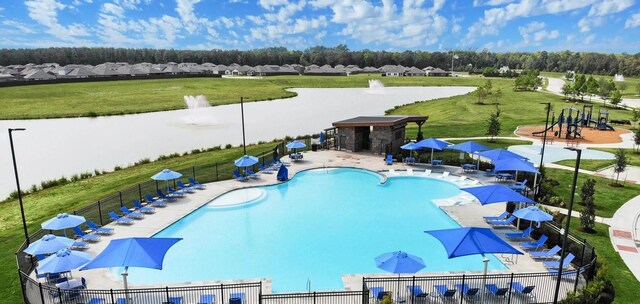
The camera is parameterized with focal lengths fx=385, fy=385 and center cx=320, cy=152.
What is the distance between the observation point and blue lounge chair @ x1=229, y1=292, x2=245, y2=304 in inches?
566

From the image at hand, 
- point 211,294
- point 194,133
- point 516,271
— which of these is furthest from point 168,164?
point 516,271

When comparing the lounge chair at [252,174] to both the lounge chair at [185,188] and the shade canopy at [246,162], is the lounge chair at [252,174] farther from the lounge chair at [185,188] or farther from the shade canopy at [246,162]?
the lounge chair at [185,188]

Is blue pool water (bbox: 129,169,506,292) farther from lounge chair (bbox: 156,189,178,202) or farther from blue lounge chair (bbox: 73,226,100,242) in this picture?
blue lounge chair (bbox: 73,226,100,242)

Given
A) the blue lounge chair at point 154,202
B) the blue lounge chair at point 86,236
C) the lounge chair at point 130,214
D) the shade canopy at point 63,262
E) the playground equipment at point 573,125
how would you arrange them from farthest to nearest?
the playground equipment at point 573,125, the blue lounge chair at point 154,202, the lounge chair at point 130,214, the blue lounge chair at point 86,236, the shade canopy at point 63,262

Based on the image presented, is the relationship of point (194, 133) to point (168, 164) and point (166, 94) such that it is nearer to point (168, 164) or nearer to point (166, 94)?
point (168, 164)

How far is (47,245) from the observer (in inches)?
654

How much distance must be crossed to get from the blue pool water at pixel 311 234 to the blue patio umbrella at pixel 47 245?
10.3 ft

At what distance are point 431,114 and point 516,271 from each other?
5517 cm

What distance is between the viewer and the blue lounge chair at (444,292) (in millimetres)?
14930

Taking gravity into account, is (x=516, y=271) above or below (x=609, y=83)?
below

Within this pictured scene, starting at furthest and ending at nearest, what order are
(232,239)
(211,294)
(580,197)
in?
(580,197)
(232,239)
(211,294)

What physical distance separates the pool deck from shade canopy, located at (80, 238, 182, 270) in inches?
96.8

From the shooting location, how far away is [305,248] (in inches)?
819

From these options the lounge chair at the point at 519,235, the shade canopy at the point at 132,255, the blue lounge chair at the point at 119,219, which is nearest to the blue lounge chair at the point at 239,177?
the blue lounge chair at the point at 119,219
